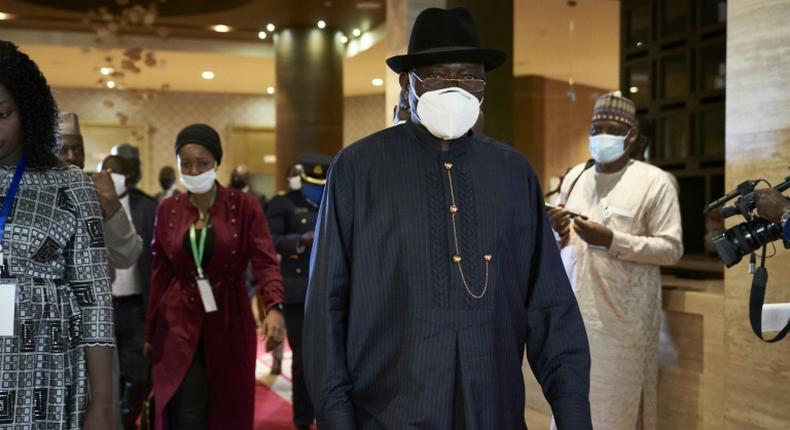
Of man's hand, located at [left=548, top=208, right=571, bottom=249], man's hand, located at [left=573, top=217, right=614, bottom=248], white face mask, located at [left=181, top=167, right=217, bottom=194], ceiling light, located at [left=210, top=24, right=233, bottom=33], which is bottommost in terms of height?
man's hand, located at [left=573, top=217, right=614, bottom=248]

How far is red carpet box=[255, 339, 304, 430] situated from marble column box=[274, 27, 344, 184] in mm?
4917

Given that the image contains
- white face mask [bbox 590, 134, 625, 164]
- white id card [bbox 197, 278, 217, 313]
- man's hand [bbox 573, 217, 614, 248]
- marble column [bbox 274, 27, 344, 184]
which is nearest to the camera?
man's hand [bbox 573, 217, 614, 248]

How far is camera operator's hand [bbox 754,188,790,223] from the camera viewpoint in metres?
2.48

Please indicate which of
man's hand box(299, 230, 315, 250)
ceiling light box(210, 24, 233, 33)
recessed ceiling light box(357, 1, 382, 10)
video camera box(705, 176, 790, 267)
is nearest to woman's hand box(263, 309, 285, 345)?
man's hand box(299, 230, 315, 250)

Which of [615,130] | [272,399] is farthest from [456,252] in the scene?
[272,399]

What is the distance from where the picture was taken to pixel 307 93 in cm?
1302

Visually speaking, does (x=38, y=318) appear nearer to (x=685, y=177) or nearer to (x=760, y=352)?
(x=760, y=352)

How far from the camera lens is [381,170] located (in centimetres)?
205

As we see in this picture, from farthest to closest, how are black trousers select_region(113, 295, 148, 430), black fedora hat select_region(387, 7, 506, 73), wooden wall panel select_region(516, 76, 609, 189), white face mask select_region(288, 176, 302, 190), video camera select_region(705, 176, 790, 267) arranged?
1. wooden wall panel select_region(516, 76, 609, 189)
2. white face mask select_region(288, 176, 302, 190)
3. black trousers select_region(113, 295, 148, 430)
4. video camera select_region(705, 176, 790, 267)
5. black fedora hat select_region(387, 7, 506, 73)

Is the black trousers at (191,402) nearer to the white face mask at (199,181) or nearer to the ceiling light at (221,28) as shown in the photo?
the white face mask at (199,181)

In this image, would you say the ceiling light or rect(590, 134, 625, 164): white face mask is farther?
the ceiling light

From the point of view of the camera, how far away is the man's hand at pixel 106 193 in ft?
11.2

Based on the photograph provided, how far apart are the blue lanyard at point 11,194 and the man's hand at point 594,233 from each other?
2.30 meters

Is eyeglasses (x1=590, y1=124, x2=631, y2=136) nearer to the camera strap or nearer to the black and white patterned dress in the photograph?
the camera strap
